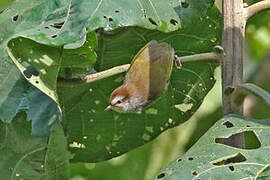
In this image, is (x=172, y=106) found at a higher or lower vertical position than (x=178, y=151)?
higher

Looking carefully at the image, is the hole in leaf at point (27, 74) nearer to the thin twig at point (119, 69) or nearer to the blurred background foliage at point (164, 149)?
the thin twig at point (119, 69)

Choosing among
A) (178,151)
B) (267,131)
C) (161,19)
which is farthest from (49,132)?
(178,151)

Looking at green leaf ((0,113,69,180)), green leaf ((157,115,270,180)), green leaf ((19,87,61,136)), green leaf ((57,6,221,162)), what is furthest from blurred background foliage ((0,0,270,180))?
green leaf ((157,115,270,180))

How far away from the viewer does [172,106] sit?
2.19 m

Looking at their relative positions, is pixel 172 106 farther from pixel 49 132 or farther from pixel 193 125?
pixel 193 125

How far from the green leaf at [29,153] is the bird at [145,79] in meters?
0.19

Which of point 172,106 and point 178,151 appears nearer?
point 172,106

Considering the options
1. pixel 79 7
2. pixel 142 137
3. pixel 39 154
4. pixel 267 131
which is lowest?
pixel 142 137

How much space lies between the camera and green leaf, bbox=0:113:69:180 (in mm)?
1850

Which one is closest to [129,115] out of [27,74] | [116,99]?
[116,99]

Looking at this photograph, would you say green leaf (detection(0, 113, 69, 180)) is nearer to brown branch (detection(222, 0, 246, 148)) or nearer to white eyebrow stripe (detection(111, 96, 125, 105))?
white eyebrow stripe (detection(111, 96, 125, 105))

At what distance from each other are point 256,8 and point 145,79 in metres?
0.33

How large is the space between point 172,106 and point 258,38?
1325mm

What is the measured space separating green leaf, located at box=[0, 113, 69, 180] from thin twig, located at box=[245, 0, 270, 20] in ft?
1.80
